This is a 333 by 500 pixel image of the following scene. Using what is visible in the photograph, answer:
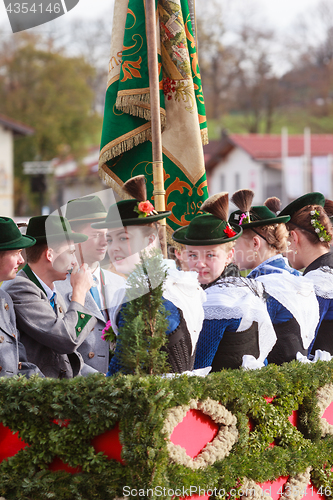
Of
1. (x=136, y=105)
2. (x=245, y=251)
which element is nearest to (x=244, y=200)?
(x=245, y=251)

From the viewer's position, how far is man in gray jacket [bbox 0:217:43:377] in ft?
8.20

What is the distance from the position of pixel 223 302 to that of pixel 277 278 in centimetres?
56

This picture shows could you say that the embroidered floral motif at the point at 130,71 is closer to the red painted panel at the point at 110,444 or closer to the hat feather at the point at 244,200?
the hat feather at the point at 244,200

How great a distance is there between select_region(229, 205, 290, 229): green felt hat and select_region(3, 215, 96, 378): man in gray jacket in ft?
3.65

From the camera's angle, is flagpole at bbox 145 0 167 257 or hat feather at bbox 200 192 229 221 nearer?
hat feather at bbox 200 192 229 221

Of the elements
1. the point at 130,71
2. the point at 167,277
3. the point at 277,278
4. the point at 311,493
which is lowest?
the point at 311,493

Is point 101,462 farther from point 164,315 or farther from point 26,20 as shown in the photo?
point 26,20

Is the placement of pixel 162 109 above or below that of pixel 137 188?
above

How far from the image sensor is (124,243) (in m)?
2.36

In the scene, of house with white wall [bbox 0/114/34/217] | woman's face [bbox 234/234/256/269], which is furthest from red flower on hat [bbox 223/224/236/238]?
house with white wall [bbox 0/114/34/217]

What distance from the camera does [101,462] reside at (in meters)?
1.95

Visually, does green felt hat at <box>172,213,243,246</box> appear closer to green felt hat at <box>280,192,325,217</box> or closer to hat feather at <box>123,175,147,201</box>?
hat feather at <box>123,175,147,201</box>

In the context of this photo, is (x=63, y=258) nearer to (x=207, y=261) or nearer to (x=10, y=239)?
(x=10, y=239)

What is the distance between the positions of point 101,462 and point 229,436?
52 cm
